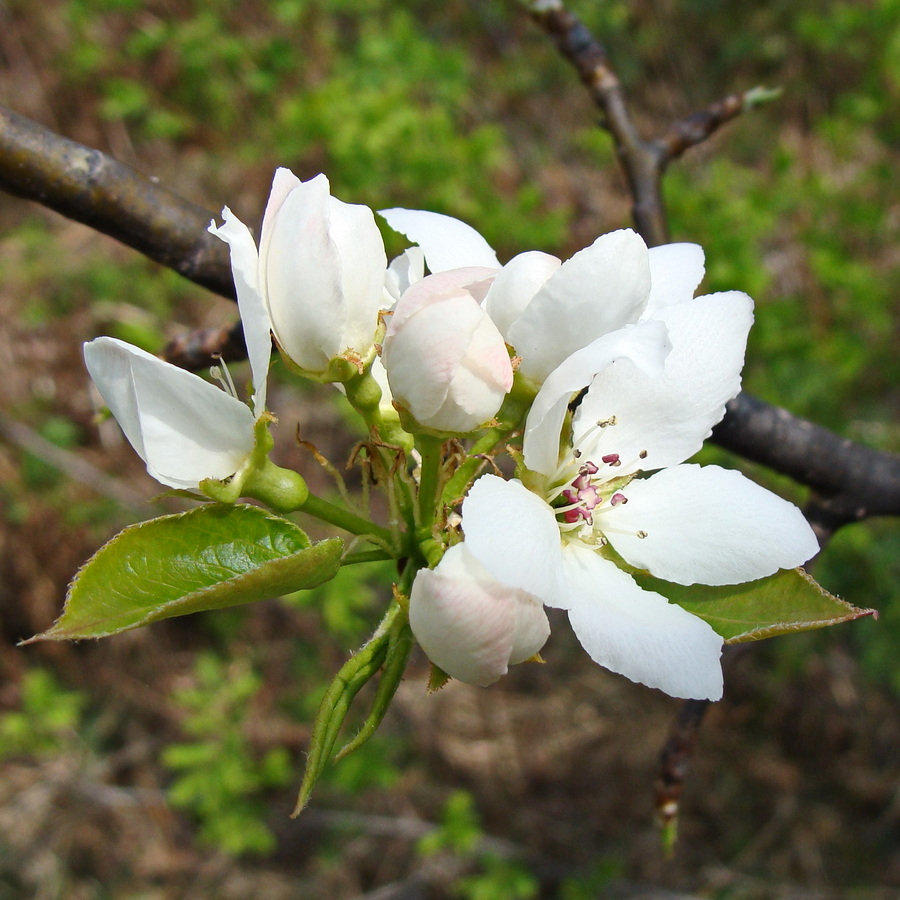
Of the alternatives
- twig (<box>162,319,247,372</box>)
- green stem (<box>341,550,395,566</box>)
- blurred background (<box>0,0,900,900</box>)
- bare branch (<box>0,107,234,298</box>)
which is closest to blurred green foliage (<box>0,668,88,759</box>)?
blurred background (<box>0,0,900,900</box>)

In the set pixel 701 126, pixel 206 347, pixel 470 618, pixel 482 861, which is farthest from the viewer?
pixel 482 861

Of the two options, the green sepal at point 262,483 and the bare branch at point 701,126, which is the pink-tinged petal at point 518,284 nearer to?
the green sepal at point 262,483

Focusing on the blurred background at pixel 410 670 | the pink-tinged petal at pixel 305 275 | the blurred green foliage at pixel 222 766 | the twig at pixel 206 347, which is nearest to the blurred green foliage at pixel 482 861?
the blurred background at pixel 410 670

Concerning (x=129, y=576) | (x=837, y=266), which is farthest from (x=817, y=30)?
(x=129, y=576)

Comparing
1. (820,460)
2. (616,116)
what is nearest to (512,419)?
(820,460)

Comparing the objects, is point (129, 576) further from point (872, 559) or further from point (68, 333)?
point (68, 333)

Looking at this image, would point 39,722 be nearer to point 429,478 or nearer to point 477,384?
point 429,478

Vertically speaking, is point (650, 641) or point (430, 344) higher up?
point (430, 344)
